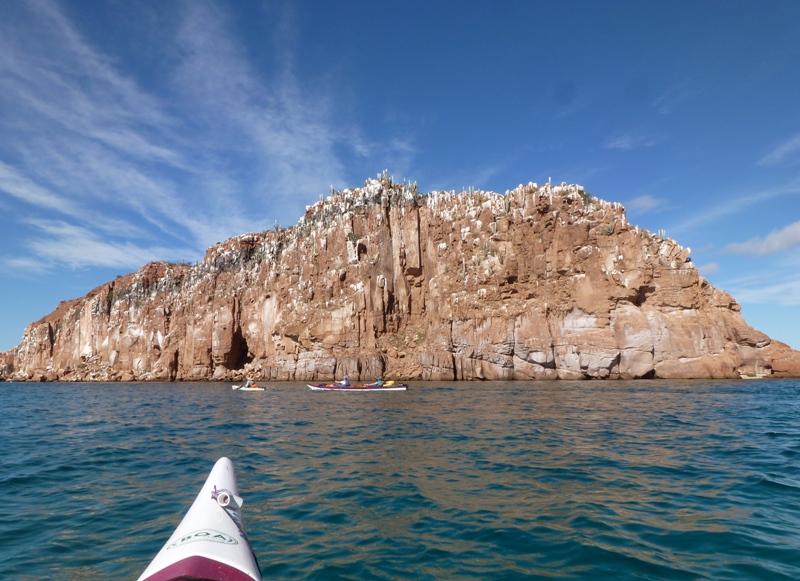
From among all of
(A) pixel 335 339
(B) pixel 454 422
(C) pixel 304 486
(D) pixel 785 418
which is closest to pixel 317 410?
(B) pixel 454 422

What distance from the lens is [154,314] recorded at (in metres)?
87.6

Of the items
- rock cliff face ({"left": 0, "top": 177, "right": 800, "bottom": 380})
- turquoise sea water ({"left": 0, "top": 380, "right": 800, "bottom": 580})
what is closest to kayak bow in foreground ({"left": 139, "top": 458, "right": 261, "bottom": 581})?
turquoise sea water ({"left": 0, "top": 380, "right": 800, "bottom": 580})

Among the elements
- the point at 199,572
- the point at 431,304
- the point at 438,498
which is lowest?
the point at 438,498

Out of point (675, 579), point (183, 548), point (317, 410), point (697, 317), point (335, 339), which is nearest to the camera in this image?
point (183, 548)

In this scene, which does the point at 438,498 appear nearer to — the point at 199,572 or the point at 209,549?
the point at 209,549

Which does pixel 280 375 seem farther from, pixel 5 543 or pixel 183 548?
pixel 183 548

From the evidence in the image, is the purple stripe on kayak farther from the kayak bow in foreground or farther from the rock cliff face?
the rock cliff face

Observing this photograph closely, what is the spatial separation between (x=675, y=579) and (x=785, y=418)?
1851cm

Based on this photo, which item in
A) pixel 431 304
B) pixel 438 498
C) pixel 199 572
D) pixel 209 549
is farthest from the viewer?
pixel 431 304

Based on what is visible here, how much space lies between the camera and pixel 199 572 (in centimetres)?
322

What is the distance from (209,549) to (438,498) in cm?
591

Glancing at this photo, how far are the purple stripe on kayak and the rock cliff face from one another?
174ft

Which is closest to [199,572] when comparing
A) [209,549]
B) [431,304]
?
[209,549]

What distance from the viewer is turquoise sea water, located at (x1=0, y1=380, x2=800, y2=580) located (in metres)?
5.99
